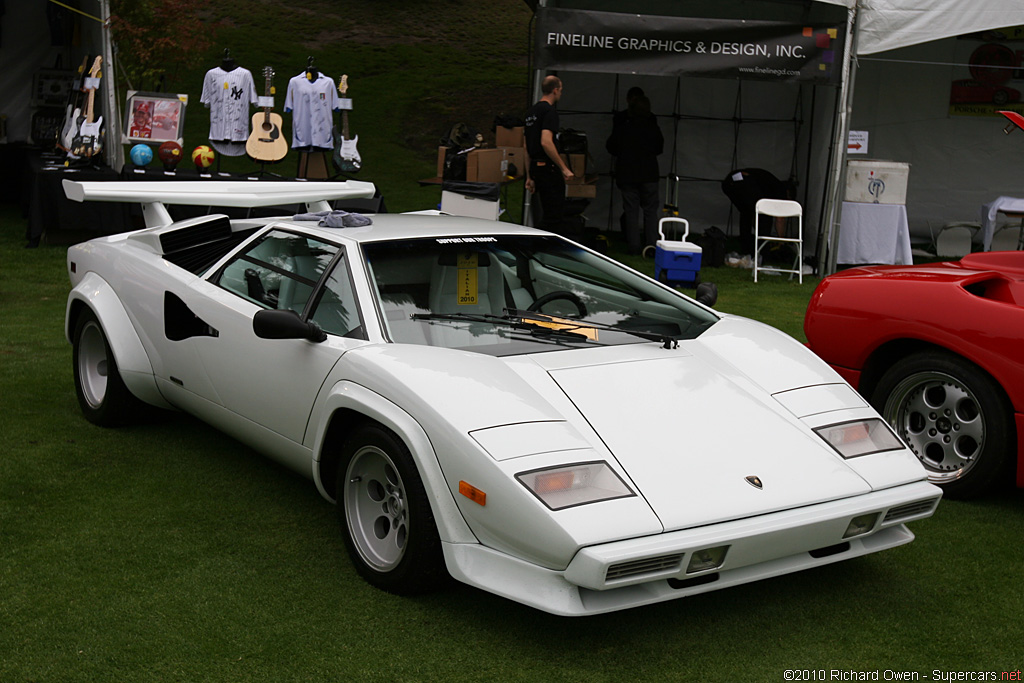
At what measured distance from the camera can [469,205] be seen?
1000 centimetres

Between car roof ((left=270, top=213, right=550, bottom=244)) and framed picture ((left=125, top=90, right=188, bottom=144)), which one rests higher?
framed picture ((left=125, top=90, right=188, bottom=144))

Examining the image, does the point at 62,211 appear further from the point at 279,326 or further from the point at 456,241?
the point at 279,326

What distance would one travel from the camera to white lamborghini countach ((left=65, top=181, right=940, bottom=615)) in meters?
2.75

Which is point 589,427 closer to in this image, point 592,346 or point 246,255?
point 592,346

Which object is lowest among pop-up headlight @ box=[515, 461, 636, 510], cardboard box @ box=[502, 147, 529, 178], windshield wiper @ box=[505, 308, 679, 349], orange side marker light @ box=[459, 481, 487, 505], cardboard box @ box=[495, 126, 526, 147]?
orange side marker light @ box=[459, 481, 487, 505]

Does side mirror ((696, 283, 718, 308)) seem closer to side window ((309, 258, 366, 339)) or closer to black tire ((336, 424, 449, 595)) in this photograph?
side window ((309, 258, 366, 339))

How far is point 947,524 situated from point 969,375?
1.98 ft

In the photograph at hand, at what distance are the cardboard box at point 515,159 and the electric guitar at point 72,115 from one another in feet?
16.2

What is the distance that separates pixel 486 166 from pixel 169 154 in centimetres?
347

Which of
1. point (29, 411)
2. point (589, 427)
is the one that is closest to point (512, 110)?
point (29, 411)

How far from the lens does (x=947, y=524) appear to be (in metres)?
3.91

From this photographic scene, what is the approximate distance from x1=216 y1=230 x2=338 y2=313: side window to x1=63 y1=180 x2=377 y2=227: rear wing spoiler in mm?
696

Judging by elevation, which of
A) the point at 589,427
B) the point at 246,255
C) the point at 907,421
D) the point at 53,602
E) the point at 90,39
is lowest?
the point at 53,602

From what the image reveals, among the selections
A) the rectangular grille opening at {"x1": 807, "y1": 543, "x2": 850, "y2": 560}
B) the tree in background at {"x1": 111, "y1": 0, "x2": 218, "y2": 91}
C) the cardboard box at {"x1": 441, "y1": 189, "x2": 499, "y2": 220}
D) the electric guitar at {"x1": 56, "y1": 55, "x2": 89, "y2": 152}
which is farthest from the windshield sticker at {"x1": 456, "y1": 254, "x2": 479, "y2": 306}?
the tree in background at {"x1": 111, "y1": 0, "x2": 218, "y2": 91}
